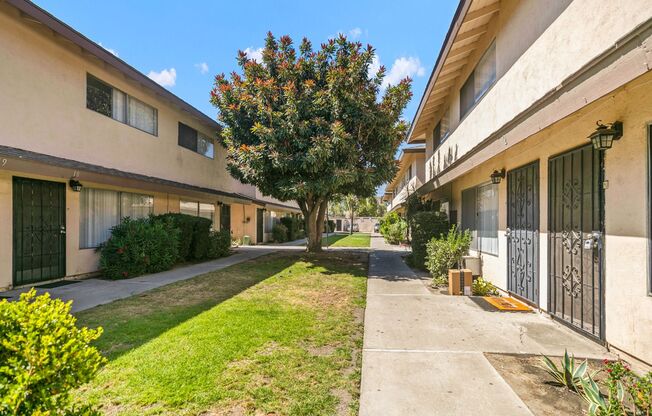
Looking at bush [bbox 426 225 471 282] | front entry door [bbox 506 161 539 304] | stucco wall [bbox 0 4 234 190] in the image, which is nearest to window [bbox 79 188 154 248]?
stucco wall [bbox 0 4 234 190]

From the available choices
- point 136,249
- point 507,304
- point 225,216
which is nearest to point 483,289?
point 507,304

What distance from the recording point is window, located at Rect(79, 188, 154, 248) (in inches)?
399

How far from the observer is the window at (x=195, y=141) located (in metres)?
15.0

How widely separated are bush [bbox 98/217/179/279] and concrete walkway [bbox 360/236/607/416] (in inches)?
296

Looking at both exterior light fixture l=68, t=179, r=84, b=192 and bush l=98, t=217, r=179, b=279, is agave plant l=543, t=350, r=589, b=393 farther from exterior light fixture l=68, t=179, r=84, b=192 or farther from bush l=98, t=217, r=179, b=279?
exterior light fixture l=68, t=179, r=84, b=192

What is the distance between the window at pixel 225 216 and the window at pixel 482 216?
534 inches

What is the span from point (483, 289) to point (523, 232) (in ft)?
6.27

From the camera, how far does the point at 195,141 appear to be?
1609 centimetres

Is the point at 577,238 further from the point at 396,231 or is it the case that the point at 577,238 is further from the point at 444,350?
the point at 396,231

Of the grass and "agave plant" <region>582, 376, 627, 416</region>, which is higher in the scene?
"agave plant" <region>582, 376, 627, 416</region>

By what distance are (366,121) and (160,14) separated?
871 centimetres

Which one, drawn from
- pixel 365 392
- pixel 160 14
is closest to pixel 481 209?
pixel 365 392

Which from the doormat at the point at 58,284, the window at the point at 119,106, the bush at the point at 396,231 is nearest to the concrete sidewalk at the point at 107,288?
the doormat at the point at 58,284

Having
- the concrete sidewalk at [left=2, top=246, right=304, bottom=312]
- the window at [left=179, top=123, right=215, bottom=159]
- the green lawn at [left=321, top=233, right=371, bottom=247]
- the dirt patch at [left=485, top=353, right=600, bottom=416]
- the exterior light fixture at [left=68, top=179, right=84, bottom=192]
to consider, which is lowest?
the green lawn at [left=321, top=233, right=371, bottom=247]
